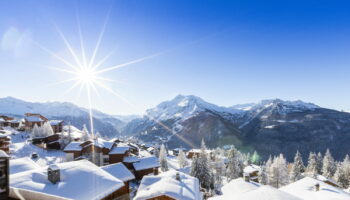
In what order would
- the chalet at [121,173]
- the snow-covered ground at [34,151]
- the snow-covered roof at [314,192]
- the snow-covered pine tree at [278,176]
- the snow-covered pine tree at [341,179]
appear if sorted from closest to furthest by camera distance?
the snow-covered roof at [314,192] < the chalet at [121,173] < the snow-covered ground at [34,151] < the snow-covered pine tree at [278,176] < the snow-covered pine tree at [341,179]

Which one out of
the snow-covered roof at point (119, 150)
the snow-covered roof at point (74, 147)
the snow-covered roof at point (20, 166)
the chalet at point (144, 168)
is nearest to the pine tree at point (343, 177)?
the chalet at point (144, 168)

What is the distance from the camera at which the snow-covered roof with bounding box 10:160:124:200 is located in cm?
1580

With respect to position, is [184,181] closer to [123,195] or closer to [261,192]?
[123,195]

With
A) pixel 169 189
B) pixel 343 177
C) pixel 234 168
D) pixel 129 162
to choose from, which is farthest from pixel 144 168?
pixel 343 177

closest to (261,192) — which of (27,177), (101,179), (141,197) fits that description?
(141,197)

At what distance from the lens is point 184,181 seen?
2678cm

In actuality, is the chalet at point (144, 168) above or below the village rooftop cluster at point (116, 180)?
below

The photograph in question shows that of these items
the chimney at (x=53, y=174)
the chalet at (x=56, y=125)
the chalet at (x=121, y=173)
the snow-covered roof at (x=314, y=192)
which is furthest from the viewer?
the chalet at (x=56, y=125)

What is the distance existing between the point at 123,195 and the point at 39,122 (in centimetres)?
7341

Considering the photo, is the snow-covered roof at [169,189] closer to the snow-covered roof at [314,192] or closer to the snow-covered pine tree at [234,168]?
the snow-covered roof at [314,192]

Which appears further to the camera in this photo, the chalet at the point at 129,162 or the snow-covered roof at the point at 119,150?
the snow-covered roof at the point at 119,150

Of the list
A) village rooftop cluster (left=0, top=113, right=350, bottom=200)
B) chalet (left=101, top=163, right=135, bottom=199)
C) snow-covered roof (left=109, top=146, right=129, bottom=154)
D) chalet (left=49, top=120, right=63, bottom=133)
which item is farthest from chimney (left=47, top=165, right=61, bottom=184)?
chalet (left=49, top=120, right=63, bottom=133)

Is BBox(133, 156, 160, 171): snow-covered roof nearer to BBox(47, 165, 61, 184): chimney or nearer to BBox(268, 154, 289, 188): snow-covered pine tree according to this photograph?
BBox(47, 165, 61, 184): chimney

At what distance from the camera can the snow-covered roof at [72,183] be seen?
15.8m
